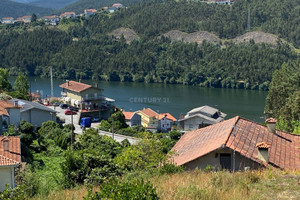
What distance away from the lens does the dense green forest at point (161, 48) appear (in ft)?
292

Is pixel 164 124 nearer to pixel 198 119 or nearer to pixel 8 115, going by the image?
pixel 198 119

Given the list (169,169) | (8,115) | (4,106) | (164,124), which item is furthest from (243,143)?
(164,124)

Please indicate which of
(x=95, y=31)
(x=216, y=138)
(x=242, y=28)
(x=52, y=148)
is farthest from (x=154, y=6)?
(x=216, y=138)

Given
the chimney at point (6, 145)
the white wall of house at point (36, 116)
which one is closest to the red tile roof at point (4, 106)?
the white wall of house at point (36, 116)

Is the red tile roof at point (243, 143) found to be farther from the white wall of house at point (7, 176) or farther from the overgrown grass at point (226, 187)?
the white wall of house at point (7, 176)

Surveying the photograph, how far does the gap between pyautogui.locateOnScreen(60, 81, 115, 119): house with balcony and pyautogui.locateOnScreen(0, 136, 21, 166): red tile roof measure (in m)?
25.5

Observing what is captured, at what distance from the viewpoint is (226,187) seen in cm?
688

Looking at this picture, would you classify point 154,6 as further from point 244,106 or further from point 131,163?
point 131,163

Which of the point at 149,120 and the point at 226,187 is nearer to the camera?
the point at 226,187

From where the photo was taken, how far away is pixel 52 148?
2261cm

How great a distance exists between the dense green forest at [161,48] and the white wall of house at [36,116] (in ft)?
174

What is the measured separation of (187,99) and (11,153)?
164 ft

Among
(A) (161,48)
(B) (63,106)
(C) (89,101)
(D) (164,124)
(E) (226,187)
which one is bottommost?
(D) (164,124)

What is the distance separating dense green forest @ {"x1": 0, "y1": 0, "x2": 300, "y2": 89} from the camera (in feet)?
292
